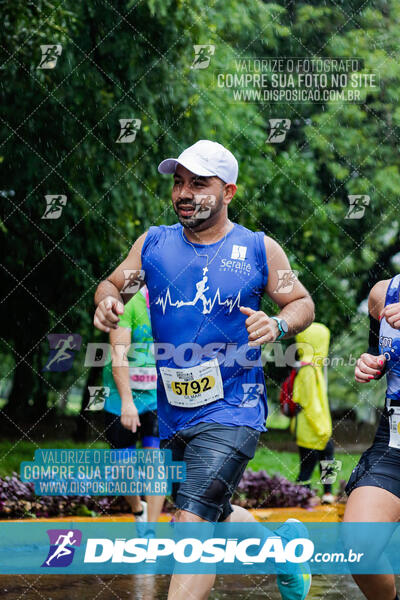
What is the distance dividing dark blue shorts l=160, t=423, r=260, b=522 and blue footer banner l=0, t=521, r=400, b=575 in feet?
0.35

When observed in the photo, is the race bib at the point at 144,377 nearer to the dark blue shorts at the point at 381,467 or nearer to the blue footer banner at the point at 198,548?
the blue footer banner at the point at 198,548

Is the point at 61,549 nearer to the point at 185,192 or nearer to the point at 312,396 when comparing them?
the point at 312,396

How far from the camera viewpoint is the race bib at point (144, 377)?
7168 mm

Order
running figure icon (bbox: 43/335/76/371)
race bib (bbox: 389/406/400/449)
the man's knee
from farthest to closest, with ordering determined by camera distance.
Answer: running figure icon (bbox: 43/335/76/371) → the man's knee → race bib (bbox: 389/406/400/449)

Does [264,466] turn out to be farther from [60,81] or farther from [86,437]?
[60,81]

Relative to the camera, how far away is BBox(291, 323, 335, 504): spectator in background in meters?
8.98

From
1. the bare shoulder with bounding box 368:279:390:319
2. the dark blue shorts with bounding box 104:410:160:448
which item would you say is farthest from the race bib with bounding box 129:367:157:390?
the bare shoulder with bounding box 368:279:390:319

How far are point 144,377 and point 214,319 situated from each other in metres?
2.65

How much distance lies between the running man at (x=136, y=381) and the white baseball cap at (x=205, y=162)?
7.09ft

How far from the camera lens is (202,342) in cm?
462

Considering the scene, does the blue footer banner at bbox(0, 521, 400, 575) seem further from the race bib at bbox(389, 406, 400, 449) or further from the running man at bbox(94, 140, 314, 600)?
the race bib at bbox(389, 406, 400, 449)

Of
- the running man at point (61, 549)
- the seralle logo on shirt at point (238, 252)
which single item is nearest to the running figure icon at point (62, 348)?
the running man at point (61, 549)

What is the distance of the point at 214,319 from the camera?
461 cm

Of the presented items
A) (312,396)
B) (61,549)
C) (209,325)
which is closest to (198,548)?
(209,325)
